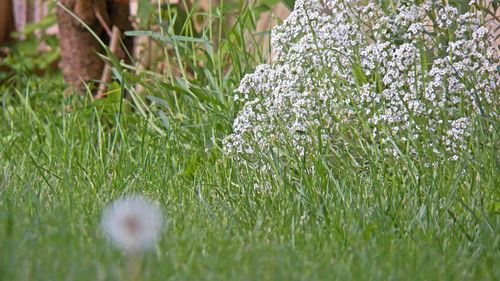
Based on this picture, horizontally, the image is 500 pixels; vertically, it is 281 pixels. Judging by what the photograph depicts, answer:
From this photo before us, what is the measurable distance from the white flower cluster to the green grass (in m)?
0.11

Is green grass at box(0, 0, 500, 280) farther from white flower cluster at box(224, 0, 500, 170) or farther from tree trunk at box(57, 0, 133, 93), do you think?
tree trunk at box(57, 0, 133, 93)

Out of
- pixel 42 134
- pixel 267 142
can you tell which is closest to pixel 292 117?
pixel 267 142

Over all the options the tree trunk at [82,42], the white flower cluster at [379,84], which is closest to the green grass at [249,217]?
the white flower cluster at [379,84]

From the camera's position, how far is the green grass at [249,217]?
43.8 inches

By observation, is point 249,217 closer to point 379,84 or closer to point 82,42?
point 379,84

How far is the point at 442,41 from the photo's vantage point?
224cm

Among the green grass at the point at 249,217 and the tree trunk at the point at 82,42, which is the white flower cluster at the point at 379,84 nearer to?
the green grass at the point at 249,217

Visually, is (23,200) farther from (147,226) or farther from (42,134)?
(42,134)

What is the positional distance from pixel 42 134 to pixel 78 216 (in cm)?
156

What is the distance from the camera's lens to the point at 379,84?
2.07 m

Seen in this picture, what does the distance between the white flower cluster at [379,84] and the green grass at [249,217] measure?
115 millimetres

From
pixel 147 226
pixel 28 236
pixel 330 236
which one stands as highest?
pixel 147 226

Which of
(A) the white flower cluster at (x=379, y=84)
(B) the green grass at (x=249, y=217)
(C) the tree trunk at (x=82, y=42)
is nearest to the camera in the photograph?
(B) the green grass at (x=249, y=217)

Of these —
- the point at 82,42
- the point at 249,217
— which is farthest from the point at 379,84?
the point at 82,42
